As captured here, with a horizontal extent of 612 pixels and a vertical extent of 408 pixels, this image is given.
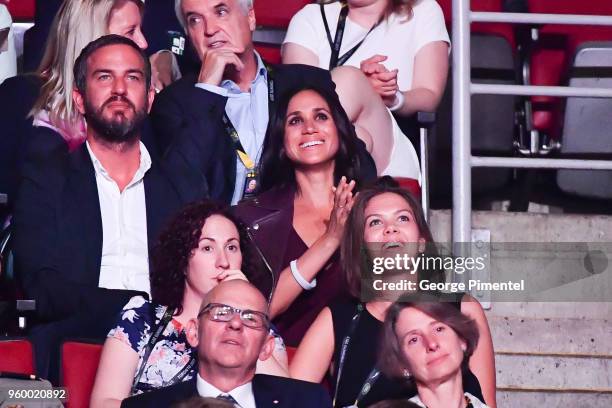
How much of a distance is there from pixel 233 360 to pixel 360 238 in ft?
2.15

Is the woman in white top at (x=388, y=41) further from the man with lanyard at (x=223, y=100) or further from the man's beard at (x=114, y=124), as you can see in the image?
the man's beard at (x=114, y=124)

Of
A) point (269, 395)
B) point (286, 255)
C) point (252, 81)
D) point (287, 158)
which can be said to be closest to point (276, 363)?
point (269, 395)

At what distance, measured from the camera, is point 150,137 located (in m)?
3.80

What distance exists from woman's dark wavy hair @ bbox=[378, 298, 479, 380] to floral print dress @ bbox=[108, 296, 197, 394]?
1.37ft

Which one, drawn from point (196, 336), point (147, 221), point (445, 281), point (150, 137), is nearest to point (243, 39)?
point (150, 137)

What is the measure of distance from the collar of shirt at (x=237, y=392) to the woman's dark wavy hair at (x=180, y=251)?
0.35 metres

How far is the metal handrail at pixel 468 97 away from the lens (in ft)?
13.3

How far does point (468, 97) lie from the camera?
4141mm

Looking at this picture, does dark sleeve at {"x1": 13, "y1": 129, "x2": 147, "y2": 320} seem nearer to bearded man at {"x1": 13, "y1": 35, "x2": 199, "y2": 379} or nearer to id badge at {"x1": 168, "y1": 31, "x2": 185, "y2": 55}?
bearded man at {"x1": 13, "y1": 35, "x2": 199, "y2": 379}

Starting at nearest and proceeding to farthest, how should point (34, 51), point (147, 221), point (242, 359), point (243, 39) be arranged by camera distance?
1. point (242, 359)
2. point (147, 221)
3. point (243, 39)
4. point (34, 51)

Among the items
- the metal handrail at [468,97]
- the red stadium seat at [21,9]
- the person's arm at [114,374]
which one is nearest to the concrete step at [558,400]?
the metal handrail at [468,97]

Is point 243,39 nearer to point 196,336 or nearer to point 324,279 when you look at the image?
point 324,279

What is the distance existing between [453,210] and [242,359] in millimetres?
1355

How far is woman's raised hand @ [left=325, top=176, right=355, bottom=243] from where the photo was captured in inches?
140
